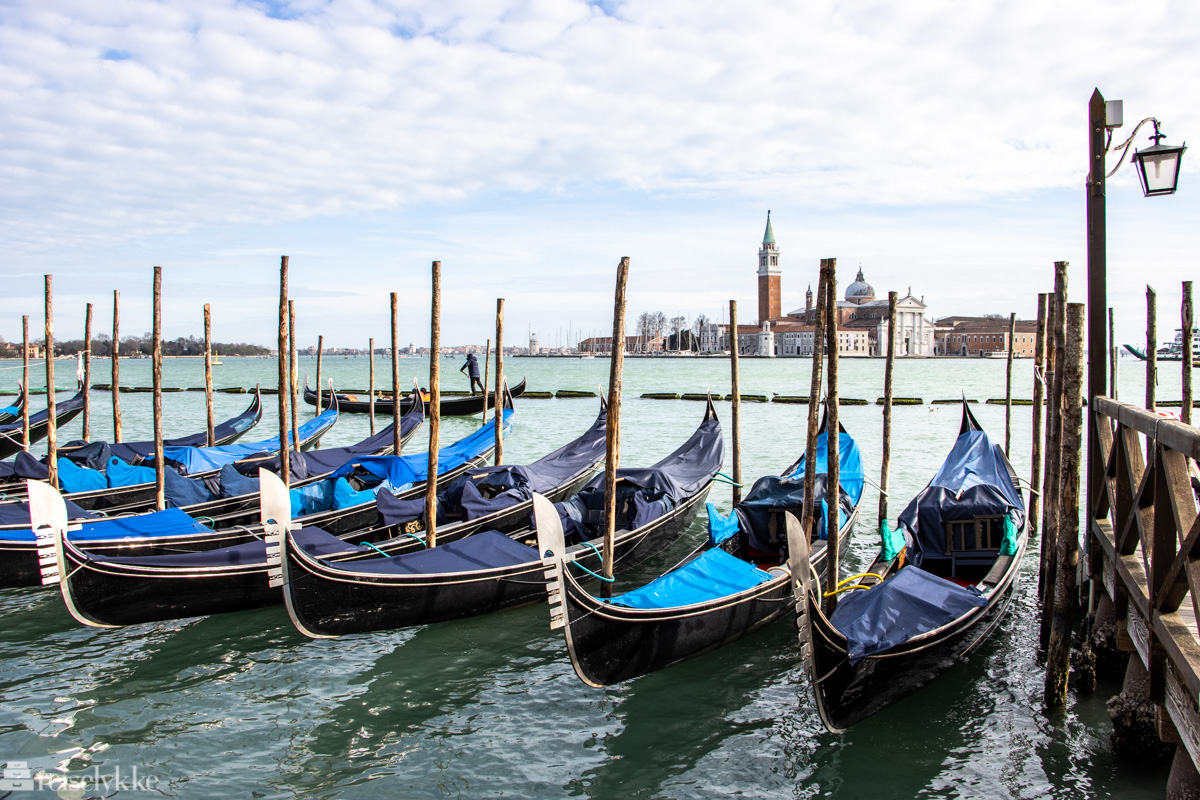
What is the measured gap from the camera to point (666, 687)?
13.9 feet

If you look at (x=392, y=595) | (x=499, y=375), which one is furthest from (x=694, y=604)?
(x=499, y=375)

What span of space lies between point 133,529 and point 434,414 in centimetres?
224

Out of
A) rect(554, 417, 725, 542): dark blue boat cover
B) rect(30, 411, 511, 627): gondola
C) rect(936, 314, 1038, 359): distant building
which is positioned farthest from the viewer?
rect(936, 314, 1038, 359): distant building

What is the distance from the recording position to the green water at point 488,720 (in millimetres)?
3365

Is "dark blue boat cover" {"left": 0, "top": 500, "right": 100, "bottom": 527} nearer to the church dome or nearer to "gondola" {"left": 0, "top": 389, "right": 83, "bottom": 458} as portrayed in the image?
"gondola" {"left": 0, "top": 389, "right": 83, "bottom": 458}

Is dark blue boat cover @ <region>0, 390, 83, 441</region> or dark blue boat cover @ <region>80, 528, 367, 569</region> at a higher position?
dark blue boat cover @ <region>0, 390, 83, 441</region>

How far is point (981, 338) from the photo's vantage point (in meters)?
81.4

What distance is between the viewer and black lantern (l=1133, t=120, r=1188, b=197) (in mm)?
3588

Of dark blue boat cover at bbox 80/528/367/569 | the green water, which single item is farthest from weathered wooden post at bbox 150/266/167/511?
dark blue boat cover at bbox 80/528/367/569

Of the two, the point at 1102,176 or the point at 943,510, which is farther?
the point at 943,510

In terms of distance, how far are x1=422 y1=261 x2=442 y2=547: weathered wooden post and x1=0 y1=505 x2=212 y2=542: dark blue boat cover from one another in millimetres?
1596

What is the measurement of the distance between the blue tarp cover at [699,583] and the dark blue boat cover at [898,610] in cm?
58

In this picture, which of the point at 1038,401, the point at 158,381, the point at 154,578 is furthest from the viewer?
the point at 158,381

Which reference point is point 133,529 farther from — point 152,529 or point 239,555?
point 239,555
